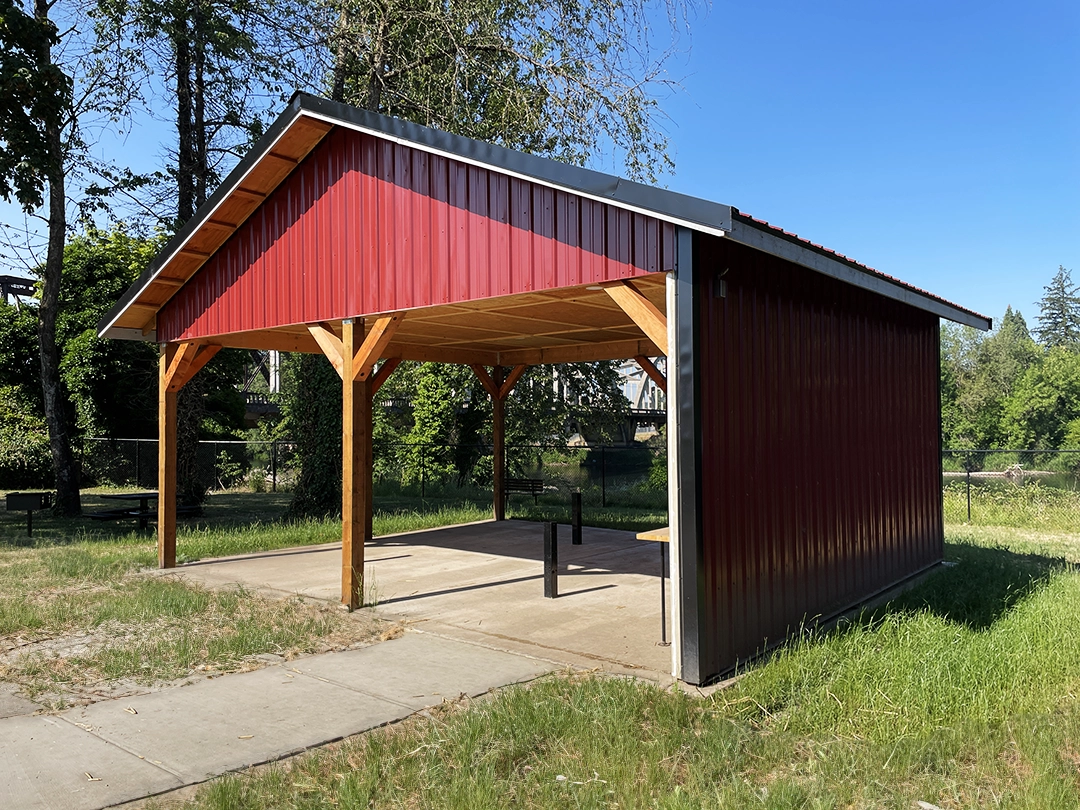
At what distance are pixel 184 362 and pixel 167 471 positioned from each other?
4.52ft

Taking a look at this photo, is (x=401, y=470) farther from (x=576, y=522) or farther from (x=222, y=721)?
(x=222, y=721)

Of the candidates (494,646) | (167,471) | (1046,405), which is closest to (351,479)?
(494,646)

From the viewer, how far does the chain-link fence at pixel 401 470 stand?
72.8ft

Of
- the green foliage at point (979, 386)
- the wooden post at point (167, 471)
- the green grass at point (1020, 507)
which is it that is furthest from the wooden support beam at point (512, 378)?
the green foliage at point (979, 386)

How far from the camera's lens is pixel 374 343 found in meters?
7.89

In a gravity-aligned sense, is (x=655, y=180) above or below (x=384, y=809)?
above

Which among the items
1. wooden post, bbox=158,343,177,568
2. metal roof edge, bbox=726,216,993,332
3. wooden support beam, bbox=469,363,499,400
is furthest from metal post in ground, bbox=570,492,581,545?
metal roof edge, bbox=726,216,993,332

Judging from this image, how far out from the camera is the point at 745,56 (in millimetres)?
12828

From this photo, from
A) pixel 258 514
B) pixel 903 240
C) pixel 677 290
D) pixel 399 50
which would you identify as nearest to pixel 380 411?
pixel 258 514

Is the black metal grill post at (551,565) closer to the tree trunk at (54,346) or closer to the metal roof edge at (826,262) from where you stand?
the metal roof edge at (826,262)

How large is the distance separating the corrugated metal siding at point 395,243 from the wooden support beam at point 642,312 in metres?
0.11

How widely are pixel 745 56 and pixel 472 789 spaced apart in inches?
476

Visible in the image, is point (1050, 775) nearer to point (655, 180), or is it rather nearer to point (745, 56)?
point (745, 56)

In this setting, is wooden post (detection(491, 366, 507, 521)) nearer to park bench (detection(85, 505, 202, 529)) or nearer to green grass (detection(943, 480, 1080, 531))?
park bench (detection(85, 505, 202, 529))
